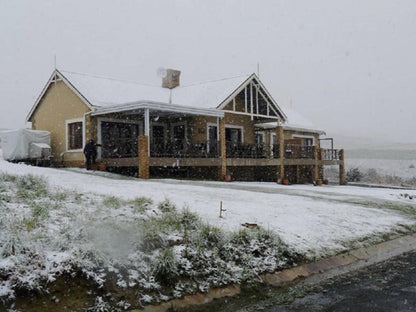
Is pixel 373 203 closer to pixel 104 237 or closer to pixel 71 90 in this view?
pixel 104 237

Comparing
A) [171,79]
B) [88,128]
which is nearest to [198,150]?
[88,128]

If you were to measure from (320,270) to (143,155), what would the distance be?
1267 cm

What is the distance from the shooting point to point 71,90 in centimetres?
2312

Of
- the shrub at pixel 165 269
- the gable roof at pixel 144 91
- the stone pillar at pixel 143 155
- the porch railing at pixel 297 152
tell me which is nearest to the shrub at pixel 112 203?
the shrub at pixel 165 269

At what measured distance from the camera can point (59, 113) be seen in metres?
24.1

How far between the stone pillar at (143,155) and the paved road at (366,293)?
12682 millimetres

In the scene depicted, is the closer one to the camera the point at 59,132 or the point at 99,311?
the point at 99,311

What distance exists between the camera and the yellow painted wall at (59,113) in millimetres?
22625

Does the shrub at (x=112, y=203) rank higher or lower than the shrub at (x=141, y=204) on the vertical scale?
higher

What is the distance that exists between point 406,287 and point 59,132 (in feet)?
70.0

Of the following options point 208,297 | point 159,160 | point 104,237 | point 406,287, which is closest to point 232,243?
point 208,297

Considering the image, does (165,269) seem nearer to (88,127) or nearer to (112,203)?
(112,203)

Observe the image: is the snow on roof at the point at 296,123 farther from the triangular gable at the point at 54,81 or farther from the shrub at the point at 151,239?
the shrub at the point at 151,239

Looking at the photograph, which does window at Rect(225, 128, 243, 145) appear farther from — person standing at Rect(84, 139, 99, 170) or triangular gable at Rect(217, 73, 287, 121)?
person standing at Rect(84, 139, 99, 170)
